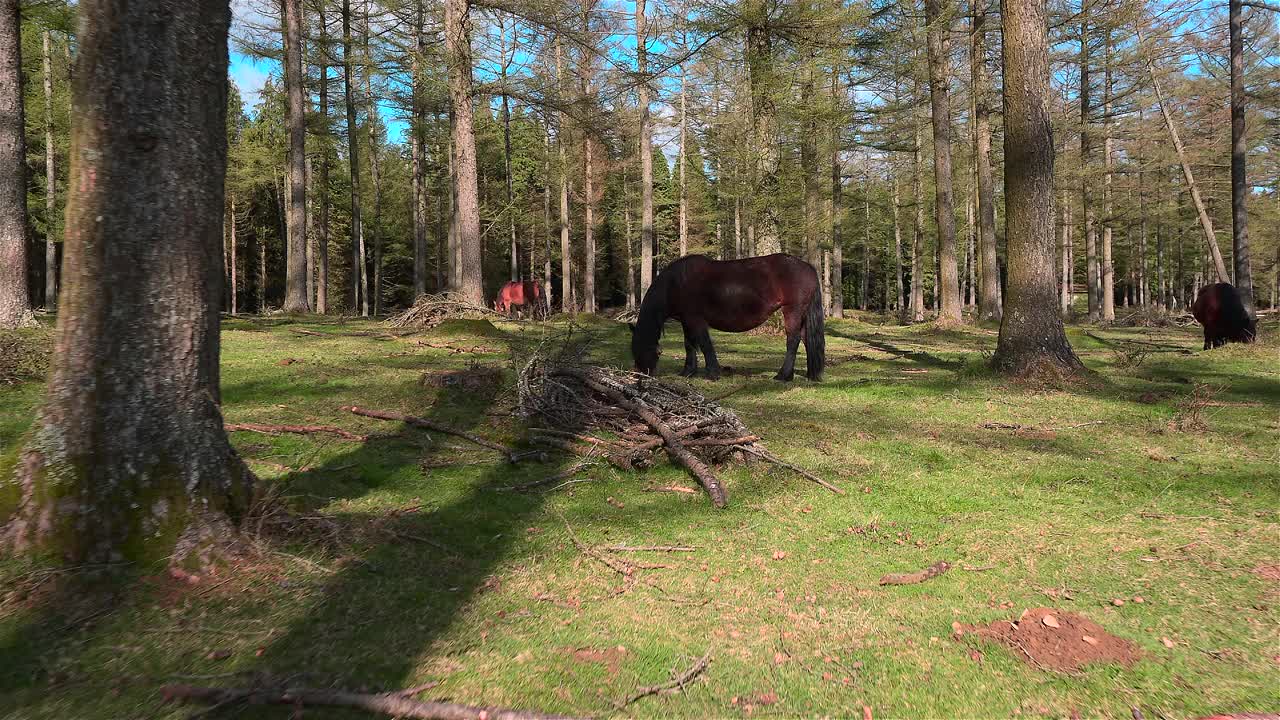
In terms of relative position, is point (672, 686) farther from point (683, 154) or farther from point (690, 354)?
point (683, 154)

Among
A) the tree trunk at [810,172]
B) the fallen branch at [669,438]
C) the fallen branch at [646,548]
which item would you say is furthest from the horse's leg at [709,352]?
the tree trunk at [810,172]

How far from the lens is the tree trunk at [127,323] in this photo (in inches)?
113

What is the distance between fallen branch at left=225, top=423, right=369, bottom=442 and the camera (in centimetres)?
549

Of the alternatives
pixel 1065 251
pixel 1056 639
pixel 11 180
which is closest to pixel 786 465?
pixel 1056 639

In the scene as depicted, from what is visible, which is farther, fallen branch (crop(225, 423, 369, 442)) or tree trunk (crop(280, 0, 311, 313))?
tree trunk (crop(280, 0, 311, 313))

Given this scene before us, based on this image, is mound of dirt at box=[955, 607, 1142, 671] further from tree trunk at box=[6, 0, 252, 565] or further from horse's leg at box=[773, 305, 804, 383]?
horse's leg at box=[773, 305, 804, 383]

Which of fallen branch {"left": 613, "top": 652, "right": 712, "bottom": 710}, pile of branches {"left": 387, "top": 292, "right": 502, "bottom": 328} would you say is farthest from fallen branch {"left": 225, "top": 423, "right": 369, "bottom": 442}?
pile of branches {"left": 387, "top": 292, "right": 502, "bottom": 328}

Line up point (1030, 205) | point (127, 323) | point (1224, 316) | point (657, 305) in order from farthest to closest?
point (1224, 316), point (657, 305), point (1030, 205), point (127, 323)

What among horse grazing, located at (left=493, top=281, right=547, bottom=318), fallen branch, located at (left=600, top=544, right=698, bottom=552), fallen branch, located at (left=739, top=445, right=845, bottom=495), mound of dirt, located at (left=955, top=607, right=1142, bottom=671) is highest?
horse grazing, located at (left=493, top=281, right=547, bottom=318)

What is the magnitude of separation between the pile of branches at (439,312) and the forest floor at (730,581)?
6741mm

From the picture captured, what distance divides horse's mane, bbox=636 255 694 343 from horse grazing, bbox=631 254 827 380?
15 mm

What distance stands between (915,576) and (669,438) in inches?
94.0

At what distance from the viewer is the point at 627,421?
6137 millimetres

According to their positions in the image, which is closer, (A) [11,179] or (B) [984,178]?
(A) [11,179]
